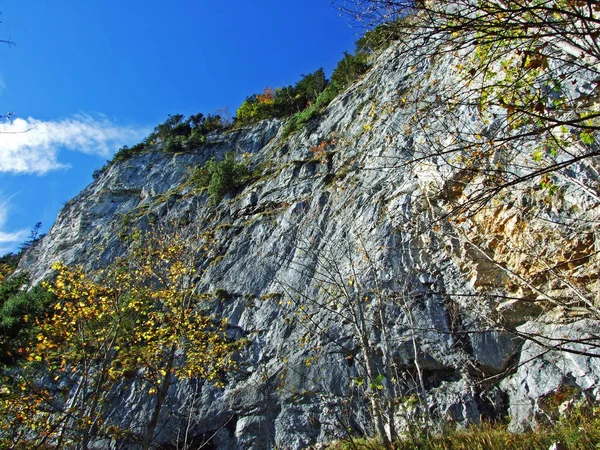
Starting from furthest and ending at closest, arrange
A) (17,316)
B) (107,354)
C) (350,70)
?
1. (350,70)
2. (17,316)
3. (107,354)

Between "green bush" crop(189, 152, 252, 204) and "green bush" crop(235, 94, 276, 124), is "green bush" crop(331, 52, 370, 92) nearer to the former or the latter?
"green bush" crop(235, 94, 276, 124)

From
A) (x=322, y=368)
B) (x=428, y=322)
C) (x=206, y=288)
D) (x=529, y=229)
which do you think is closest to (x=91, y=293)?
(x=206, y=288)

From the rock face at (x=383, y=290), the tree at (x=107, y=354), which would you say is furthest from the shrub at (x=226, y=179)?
the tree at (x=107, y=354)

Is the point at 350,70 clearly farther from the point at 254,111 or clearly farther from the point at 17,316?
the point at 17,316

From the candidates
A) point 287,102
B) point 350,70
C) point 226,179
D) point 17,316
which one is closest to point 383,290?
point 226,179

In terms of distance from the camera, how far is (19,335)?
531 inches

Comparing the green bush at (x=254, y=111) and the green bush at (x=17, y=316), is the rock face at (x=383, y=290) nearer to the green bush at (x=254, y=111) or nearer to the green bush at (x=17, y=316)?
the green bush at (x=17, y=316)

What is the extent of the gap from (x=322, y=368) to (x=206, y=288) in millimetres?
6756

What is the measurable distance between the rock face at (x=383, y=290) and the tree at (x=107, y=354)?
73 cm

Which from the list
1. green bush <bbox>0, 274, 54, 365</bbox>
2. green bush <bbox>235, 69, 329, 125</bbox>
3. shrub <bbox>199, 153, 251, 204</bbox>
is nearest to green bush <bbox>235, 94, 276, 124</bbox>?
green bush <bbox>235, 69, 329, 125</bbox>

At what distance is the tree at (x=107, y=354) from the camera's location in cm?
793

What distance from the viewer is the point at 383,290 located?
10305 millimetres

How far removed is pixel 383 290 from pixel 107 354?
23.5ft

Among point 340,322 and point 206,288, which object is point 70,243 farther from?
point 340,322
